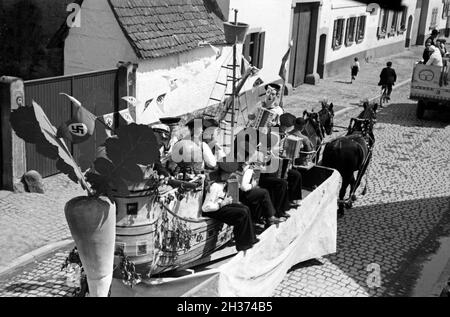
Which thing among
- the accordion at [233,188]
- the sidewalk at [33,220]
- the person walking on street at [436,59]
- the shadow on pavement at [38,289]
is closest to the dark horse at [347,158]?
the accordion at [233,188]

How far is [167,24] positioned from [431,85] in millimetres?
8198

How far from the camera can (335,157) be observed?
31.1ft

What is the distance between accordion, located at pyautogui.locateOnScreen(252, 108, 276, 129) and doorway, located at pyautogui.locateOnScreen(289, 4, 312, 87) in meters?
13.0

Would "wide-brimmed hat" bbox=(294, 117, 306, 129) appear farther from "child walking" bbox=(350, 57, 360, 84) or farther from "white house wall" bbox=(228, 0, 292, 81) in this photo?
"child walking" bbox=(350, 57, 360, 84)

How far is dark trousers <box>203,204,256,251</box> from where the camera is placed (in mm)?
5957

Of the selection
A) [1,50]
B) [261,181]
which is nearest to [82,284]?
[261,181]

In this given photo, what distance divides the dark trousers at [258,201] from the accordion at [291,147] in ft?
4.48

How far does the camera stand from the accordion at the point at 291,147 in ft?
26.0

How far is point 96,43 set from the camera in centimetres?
1302

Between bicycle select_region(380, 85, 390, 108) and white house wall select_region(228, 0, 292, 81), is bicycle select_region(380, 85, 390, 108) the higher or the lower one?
the lower one

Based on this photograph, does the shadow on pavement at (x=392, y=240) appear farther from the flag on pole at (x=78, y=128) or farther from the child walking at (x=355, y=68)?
the child walking at (x=355, y=68)

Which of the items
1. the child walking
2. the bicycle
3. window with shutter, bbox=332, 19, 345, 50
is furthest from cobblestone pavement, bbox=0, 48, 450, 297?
window with shutter, bbox=332, 19, 345, 50

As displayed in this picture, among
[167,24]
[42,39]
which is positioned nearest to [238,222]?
[167,24]
